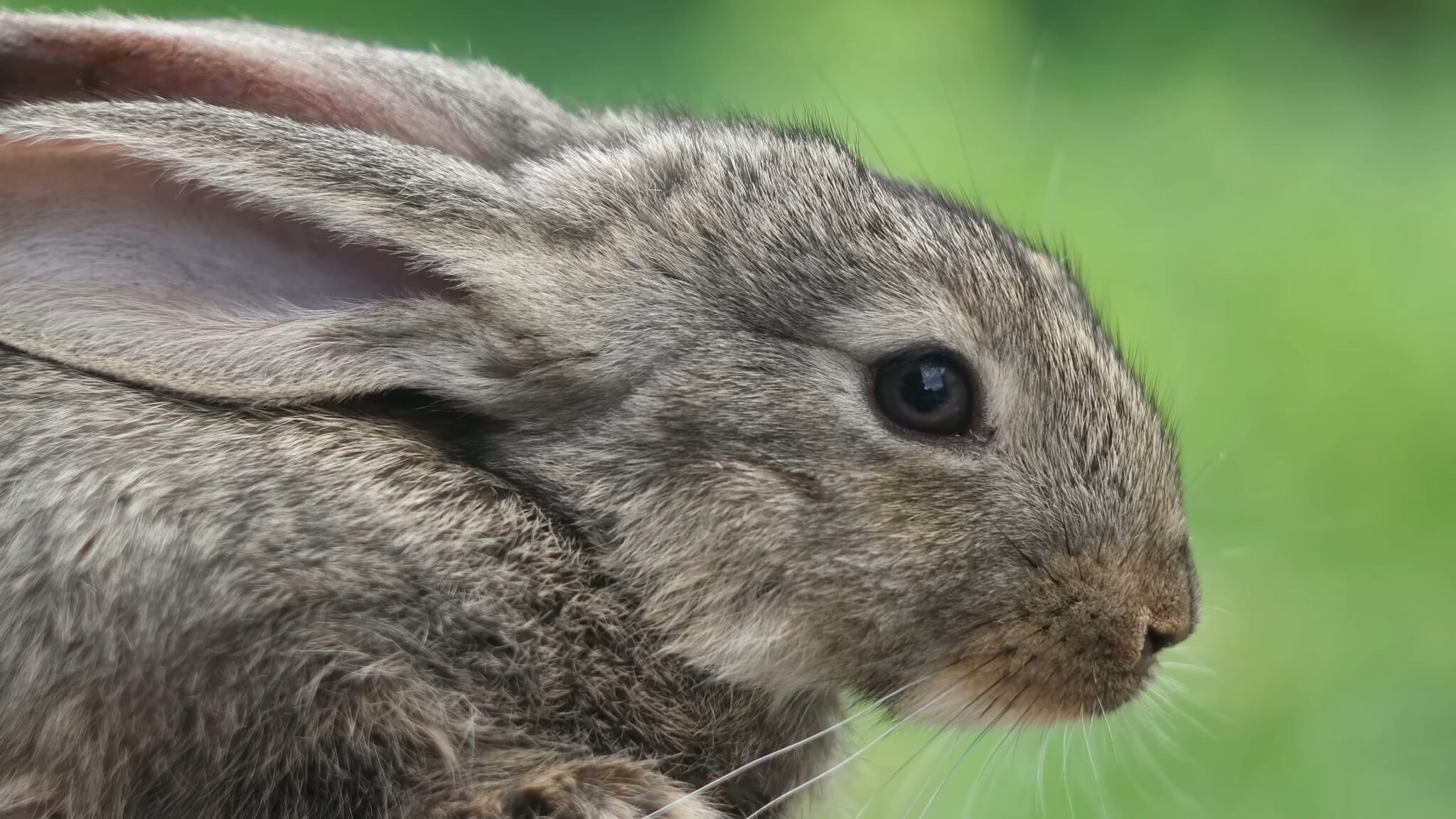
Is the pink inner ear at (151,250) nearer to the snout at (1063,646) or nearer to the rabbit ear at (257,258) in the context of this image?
the rabbit ear at (257,258)

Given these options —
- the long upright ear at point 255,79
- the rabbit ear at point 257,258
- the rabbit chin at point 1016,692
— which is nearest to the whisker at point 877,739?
the rabbit chin at point 1016,692

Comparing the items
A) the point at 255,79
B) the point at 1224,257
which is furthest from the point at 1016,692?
the point at 1224,257

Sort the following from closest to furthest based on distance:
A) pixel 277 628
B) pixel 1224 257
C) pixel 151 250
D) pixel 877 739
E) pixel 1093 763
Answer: pixel 277 628 → pixel 151 250 → pixel 877 739 → pixel 1093 763 → pixel 1224 257

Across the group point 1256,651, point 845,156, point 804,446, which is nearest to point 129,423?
point 804,446

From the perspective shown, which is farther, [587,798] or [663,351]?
[663,351]

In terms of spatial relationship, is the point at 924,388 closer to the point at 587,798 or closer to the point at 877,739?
the point at 877,739

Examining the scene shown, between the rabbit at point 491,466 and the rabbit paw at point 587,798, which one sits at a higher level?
the rabbit at point 491,466

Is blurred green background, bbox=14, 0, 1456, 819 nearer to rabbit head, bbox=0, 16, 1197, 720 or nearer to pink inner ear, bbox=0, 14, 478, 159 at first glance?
rabbit head, bbox=0, 16, 1197, 720

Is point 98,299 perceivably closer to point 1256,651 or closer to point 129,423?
point 129,423
